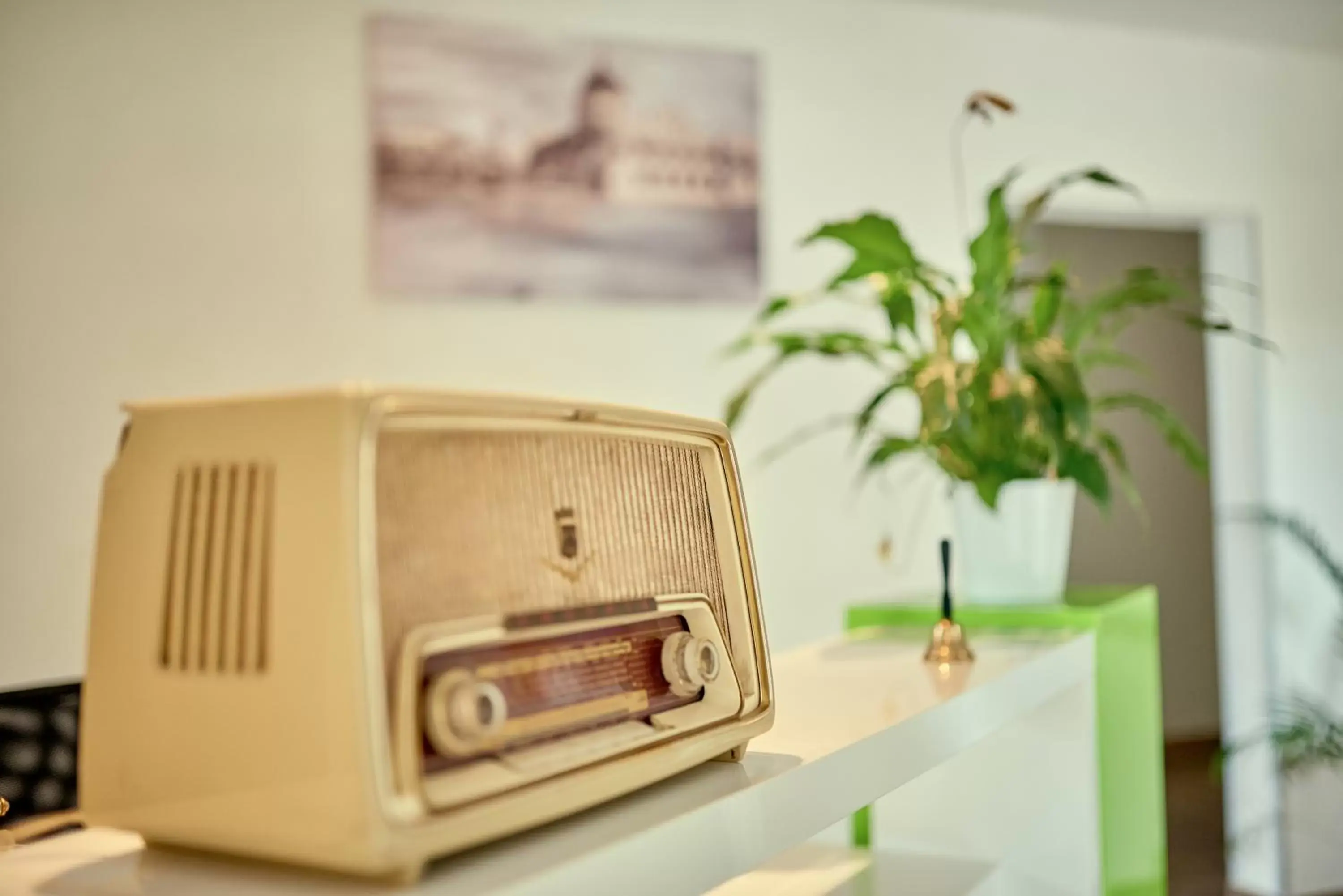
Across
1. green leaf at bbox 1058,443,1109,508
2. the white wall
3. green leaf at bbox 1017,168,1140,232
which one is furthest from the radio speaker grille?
the white wall

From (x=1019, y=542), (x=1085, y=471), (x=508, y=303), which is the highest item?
(x=508, y=303)

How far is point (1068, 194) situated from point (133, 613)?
346 cm

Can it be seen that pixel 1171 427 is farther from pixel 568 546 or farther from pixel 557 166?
pixel 557 166

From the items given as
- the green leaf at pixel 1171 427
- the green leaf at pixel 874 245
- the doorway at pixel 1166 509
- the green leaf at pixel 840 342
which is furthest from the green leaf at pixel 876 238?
the doorway at pixel 1166 509

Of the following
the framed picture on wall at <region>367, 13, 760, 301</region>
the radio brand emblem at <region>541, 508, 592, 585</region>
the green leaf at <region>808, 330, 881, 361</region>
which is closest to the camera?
the radio brand emblem at <region>541, 508, 592, 585</region>

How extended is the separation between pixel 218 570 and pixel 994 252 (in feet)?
4.79

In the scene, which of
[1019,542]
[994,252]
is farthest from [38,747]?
[994,252]

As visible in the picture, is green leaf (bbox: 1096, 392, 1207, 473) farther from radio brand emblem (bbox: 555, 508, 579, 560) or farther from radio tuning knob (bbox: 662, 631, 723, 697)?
radio brand emblem (bbox: 555, 508, 579, 560)

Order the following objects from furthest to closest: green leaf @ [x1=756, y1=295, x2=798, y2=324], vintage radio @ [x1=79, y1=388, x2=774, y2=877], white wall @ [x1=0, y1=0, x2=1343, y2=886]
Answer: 1. white wall @ [x1=0, y1=0, x2=1343, y2=886]
2. green leaf @ [x1=756, y1=295, x2=798, y2=324]
3. vintage radio @ [x1=79, y1=388, x2=774, y2=877]

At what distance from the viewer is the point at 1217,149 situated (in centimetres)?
376

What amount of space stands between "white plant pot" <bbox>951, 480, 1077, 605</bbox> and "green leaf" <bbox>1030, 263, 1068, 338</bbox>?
234 mm

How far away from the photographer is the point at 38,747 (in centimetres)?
152

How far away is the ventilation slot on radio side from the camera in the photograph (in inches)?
21.7

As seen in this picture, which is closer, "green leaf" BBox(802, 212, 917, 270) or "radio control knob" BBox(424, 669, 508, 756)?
"radio control knob" BBox(424, 669, 508, 756)
